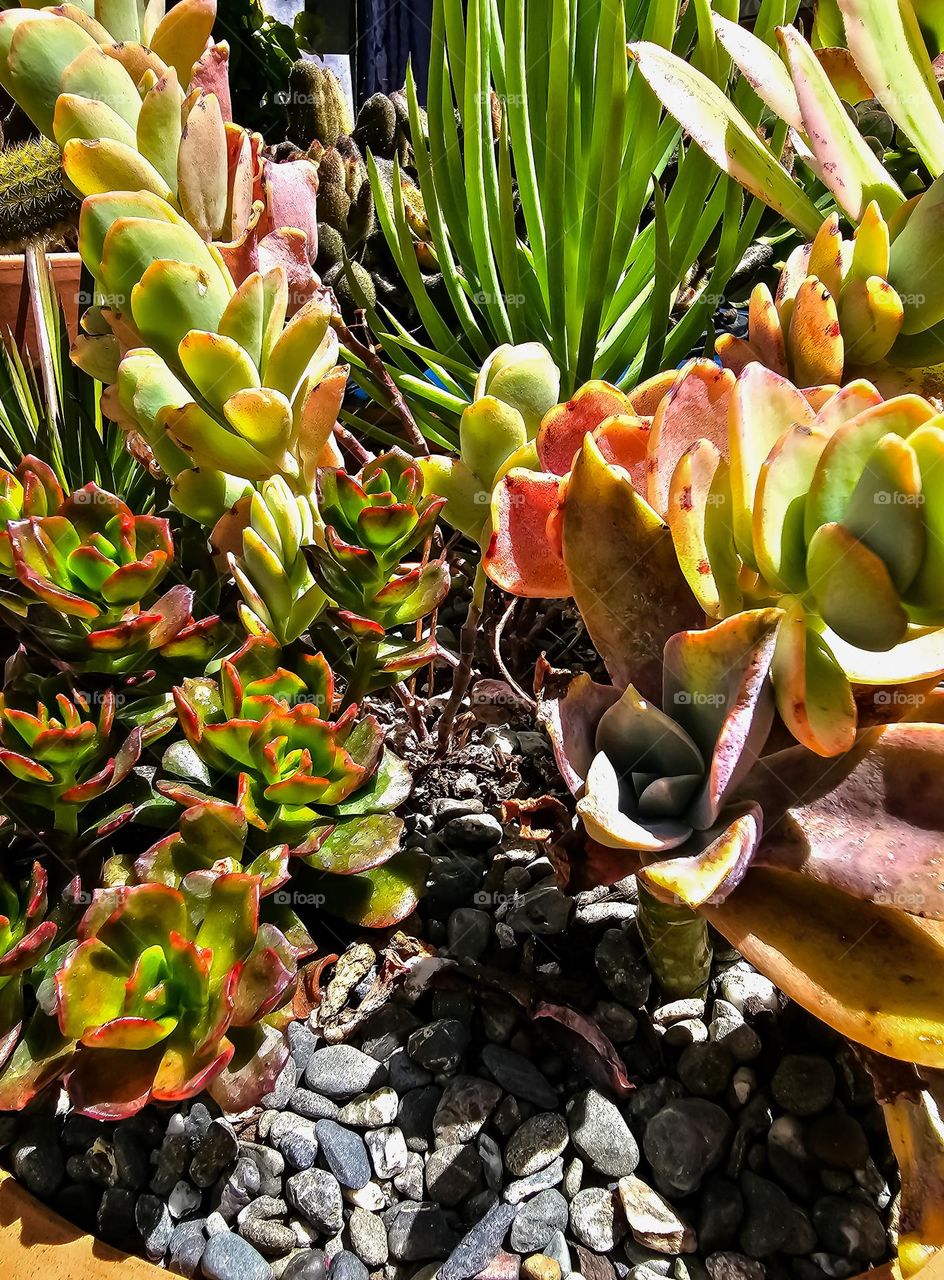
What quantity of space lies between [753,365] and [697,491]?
0.18ft

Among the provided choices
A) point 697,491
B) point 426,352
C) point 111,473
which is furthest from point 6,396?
point 697,491

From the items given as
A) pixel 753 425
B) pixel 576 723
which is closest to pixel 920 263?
pixel 753 425

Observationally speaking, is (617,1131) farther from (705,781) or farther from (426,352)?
(426,352)

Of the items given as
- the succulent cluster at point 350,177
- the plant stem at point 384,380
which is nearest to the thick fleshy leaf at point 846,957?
the plant stem at point 384,380

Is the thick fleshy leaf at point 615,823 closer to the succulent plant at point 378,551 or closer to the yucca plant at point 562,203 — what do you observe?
the succulent plant at point 378,551

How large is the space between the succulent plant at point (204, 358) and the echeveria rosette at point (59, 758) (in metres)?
0.15

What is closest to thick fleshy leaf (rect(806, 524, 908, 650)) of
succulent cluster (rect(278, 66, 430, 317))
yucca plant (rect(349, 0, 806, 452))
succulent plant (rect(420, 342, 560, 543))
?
succulent plant (rect(420, 342, 560, 543))

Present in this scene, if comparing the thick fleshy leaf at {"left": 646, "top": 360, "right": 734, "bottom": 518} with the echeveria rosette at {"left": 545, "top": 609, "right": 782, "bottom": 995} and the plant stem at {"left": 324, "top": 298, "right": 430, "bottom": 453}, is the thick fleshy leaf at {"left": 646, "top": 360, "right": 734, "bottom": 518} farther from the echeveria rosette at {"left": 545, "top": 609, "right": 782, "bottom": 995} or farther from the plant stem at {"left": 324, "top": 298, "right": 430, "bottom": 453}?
the plant stem at {"left": 324, "top": 298, "right": 430, "bottom": 453}

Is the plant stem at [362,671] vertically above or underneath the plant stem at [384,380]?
underneath

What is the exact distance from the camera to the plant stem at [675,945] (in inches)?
21.0

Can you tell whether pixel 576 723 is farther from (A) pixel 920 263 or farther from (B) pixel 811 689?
(A) pixel 920 263

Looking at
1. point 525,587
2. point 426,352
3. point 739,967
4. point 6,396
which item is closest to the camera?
point 525,587

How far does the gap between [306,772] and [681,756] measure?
23 centimetres

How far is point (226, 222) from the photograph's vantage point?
0.57 m
